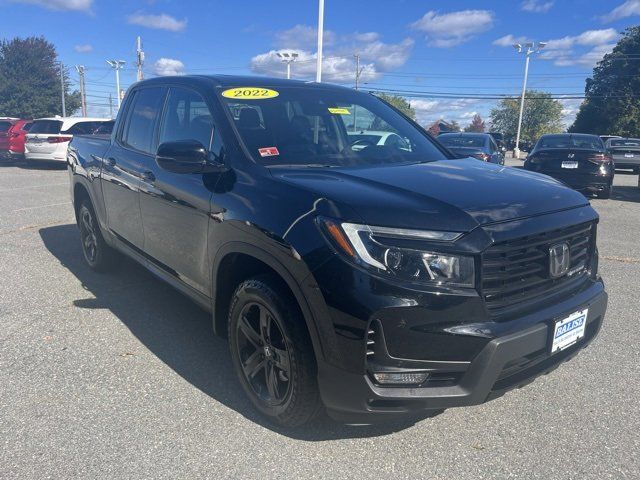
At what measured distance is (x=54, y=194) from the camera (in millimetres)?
11594

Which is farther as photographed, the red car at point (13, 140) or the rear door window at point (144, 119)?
the red car at point (13, 140)

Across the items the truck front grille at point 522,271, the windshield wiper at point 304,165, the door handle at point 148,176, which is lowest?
the truck front grille at point 522,271

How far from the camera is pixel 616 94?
163ft

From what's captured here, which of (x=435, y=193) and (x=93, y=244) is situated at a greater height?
(x=435, y=193)

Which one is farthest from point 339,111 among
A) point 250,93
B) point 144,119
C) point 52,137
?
point 52,137

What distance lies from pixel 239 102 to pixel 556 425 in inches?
103

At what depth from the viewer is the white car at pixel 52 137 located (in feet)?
54.6

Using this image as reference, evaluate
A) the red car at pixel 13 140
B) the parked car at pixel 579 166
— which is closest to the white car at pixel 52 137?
the red car at pixel 13 140

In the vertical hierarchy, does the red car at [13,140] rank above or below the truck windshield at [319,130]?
below

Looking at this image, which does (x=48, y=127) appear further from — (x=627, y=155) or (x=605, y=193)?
(x=627, y=155)

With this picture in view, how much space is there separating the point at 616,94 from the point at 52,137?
165 ft

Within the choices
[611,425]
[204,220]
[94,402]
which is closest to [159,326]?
[94,402]

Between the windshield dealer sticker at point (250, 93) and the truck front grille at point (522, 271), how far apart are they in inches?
75.2

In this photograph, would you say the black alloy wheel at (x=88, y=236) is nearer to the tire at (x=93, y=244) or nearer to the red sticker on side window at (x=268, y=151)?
the tire at (x=93, y=244)
